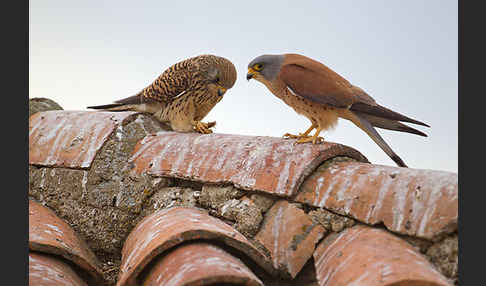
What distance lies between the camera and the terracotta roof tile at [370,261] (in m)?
1.42

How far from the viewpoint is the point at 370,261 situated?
157cm

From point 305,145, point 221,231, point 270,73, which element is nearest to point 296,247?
point 221,231

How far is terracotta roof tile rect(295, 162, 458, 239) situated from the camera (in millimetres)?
1670

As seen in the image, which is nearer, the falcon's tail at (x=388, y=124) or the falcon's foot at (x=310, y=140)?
the falcon's tail at (x=388, y=124)

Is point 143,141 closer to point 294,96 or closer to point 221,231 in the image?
point 294,96

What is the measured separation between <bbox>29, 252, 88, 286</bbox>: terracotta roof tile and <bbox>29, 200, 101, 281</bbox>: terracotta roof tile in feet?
0.14

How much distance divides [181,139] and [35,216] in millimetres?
999

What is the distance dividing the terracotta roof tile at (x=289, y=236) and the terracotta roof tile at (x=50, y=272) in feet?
3.01

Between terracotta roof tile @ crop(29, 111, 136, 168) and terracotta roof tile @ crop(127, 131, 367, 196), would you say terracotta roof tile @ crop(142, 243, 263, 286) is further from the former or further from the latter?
terracotta roof tile @ crop(29, 111, 136, 168)

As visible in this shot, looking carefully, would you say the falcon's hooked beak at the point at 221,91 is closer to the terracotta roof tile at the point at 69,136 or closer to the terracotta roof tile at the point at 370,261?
the terracotta roof tile at the point at 69,136

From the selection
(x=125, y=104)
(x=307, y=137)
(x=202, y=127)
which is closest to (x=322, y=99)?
(x=307, y=137)

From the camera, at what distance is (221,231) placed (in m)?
Answer: 1.81

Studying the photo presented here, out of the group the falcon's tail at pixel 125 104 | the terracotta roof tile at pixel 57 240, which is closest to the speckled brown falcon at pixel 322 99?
the falcon's tail at pixel 125 104

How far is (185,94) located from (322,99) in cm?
123
